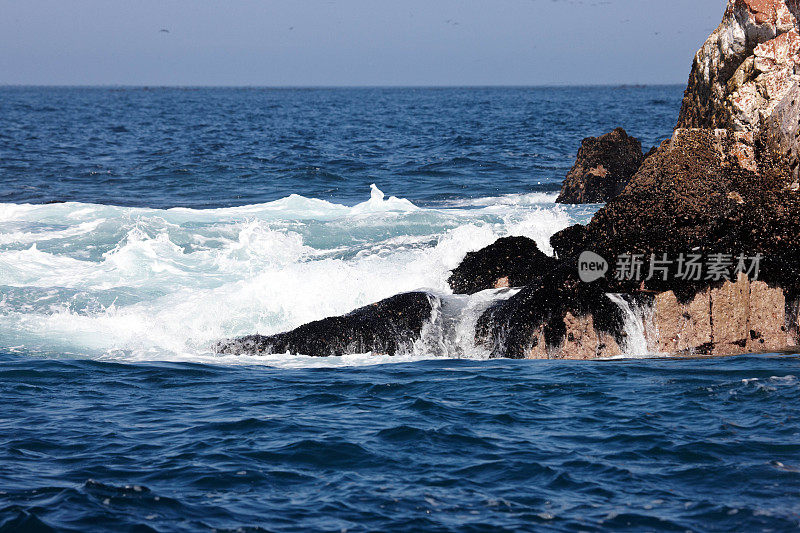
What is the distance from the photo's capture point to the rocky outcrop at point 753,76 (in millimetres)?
11578

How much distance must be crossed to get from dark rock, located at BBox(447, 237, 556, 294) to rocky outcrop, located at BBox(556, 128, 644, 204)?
9688mm

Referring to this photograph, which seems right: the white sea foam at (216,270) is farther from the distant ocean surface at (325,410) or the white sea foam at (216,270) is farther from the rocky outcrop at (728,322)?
the rocky outcrop at (728,322)

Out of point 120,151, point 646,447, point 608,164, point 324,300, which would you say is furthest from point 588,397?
point 120,151

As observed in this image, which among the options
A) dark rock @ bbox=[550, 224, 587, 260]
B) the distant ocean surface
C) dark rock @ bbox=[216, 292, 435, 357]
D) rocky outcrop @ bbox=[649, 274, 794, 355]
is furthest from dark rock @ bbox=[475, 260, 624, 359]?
dark rock @ bbox=[550, 224, 587, 260]

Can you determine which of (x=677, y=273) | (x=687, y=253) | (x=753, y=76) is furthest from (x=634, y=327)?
(x=753, y=76)

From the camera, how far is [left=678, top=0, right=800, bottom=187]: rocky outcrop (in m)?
11.6

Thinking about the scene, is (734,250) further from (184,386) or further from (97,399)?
(97,399)

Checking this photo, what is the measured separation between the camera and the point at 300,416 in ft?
25.7

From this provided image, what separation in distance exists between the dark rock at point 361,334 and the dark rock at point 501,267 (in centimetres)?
130

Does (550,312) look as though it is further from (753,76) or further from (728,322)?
(753,76)

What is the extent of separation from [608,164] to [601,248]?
11.6m

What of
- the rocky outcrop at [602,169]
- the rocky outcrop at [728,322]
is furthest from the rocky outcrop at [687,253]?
the rocky outcrop at [602,169]

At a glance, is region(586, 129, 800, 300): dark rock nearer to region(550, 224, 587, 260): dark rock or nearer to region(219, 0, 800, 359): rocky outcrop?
region(219, 0, 800, 359): rocky outcrop

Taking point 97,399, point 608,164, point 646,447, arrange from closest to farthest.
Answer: point 646,447, point 97,399, point 608,164
